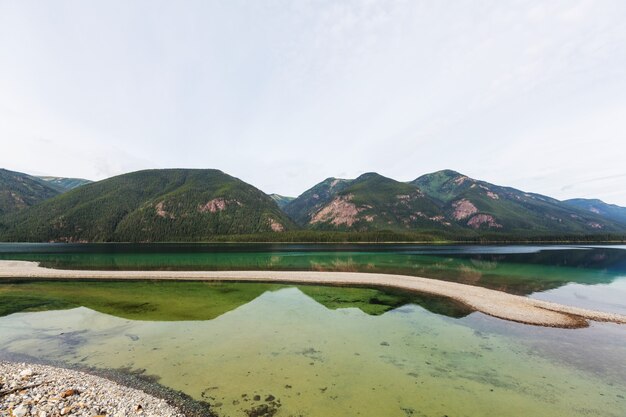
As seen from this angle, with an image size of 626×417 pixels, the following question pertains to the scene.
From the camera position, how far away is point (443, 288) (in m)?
47.4

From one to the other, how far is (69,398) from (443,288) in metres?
47.7

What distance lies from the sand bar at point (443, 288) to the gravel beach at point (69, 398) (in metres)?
35.3

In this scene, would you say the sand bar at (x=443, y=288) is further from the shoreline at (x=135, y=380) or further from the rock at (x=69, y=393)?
the rock at (x=69, y=393)

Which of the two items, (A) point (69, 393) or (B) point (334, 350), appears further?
(B) point (334, 350)

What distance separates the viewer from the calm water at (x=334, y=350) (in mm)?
16203

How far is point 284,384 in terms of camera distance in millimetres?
17688

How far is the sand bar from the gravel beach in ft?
116

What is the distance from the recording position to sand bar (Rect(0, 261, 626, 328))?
106ft

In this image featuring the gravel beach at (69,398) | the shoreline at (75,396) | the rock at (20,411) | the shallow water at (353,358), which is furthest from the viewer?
the shallow water at (353,358)

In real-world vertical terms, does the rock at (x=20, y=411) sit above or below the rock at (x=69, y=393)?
above

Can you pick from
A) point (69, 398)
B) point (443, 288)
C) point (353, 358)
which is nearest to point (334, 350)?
point (353, 358)

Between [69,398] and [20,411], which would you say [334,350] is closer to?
[69,398]

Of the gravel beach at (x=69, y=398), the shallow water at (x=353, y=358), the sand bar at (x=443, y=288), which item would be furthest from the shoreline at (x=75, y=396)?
the sand bar at (x=443, y=288)

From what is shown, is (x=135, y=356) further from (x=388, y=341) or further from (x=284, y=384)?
(x=388, y=341)
